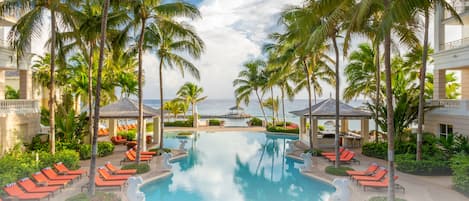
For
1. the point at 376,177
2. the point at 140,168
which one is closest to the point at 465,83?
the point at 376,177

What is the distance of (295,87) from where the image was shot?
1192 inches

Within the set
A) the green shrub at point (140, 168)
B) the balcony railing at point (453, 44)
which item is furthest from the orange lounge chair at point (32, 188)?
the balcony railing at point (453, 44)

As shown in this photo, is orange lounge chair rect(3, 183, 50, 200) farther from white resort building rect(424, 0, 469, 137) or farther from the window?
the window

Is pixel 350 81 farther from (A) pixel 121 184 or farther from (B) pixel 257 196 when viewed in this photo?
(A) pixel 121 184

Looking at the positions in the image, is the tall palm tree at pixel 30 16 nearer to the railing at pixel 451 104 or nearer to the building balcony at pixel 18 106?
the building balcony at pixel 18 106

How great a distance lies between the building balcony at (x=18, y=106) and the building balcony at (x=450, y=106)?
21131mm

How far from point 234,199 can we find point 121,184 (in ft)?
13.1

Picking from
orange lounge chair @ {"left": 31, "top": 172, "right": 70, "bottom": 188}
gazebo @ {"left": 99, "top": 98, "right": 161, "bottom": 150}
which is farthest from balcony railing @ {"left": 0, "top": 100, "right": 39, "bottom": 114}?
orange lounge chair @ {"left": 31, "top": 172, "right": 70, "bottom": 188}

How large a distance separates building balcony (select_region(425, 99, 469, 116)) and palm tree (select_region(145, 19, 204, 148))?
12.7 metres

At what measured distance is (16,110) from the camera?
50.8ft

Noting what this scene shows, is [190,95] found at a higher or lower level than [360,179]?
higher

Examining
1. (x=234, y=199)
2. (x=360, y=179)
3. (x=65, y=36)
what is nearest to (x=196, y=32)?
(x=65, y=36)

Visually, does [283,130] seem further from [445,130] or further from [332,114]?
[445,130]

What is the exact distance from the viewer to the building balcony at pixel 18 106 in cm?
1456
